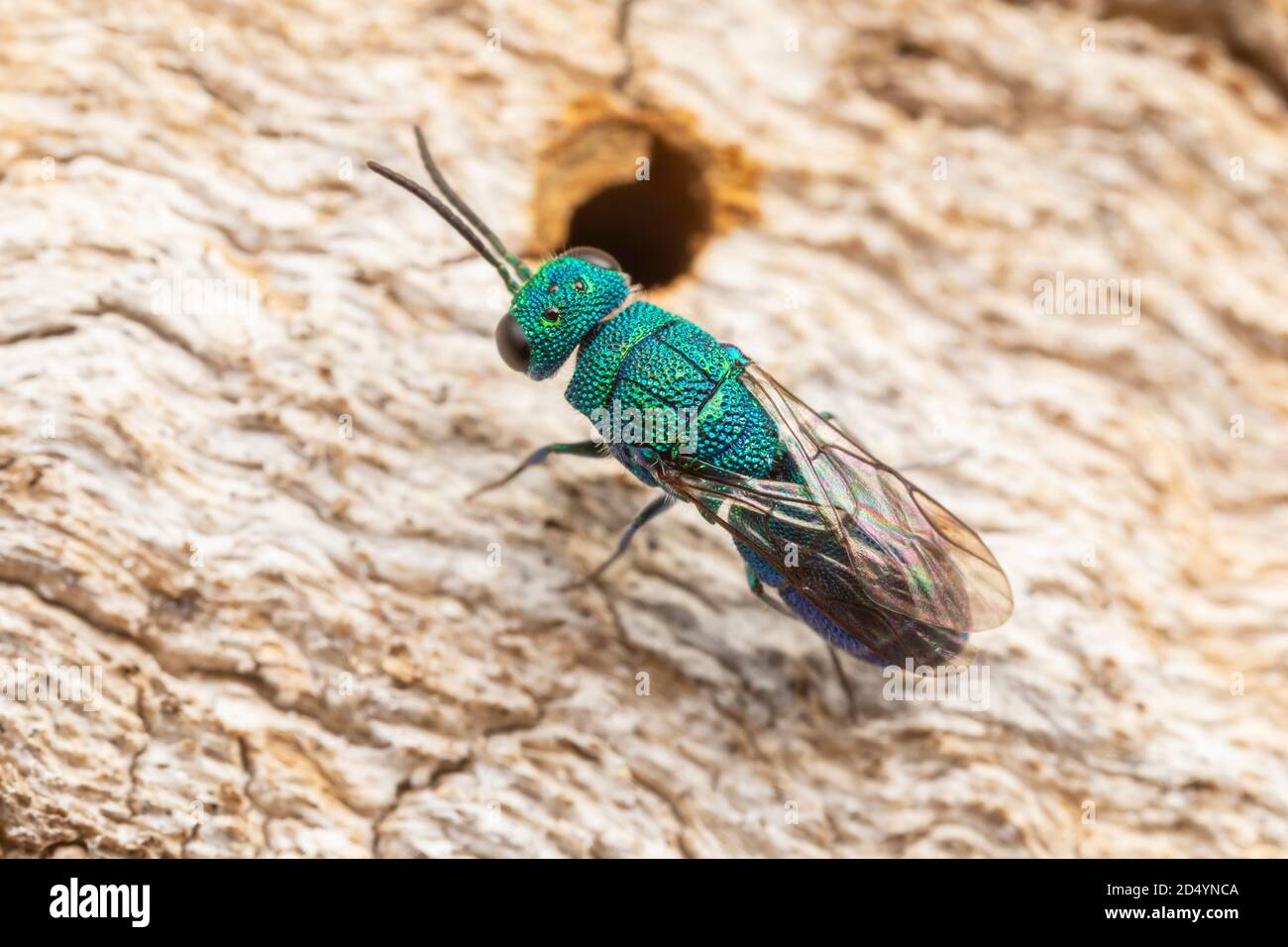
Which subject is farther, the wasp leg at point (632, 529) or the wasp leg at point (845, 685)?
the wasp leg at point (845, 685)

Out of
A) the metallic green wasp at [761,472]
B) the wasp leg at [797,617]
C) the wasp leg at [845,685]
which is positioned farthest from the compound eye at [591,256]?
the wasp leg at [845,685]

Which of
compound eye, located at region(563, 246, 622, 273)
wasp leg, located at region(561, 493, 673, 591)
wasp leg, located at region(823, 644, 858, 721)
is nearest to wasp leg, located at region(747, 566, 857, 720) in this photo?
wasp leg, located at region(823, 644, 858, 721)

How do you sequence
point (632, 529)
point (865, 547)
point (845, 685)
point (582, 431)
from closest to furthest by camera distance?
1. point (865, 547)
2. point (632, 529)
3. point (845, 685)
4. point (582, 431)

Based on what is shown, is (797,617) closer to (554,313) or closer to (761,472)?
(761,472)

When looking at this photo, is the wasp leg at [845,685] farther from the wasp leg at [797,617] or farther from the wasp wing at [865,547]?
the wasp wing at [865,547]

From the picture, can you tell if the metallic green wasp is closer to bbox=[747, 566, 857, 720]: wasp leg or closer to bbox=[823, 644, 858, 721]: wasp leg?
bbox=[747, 566, 857, 720]: wasp leg

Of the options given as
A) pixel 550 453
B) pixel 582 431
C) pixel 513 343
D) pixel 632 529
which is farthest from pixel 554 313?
pixel 632 529

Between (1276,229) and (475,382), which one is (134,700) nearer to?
(475,382)

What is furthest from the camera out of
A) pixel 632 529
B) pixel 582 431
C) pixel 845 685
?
pixel 582 431
